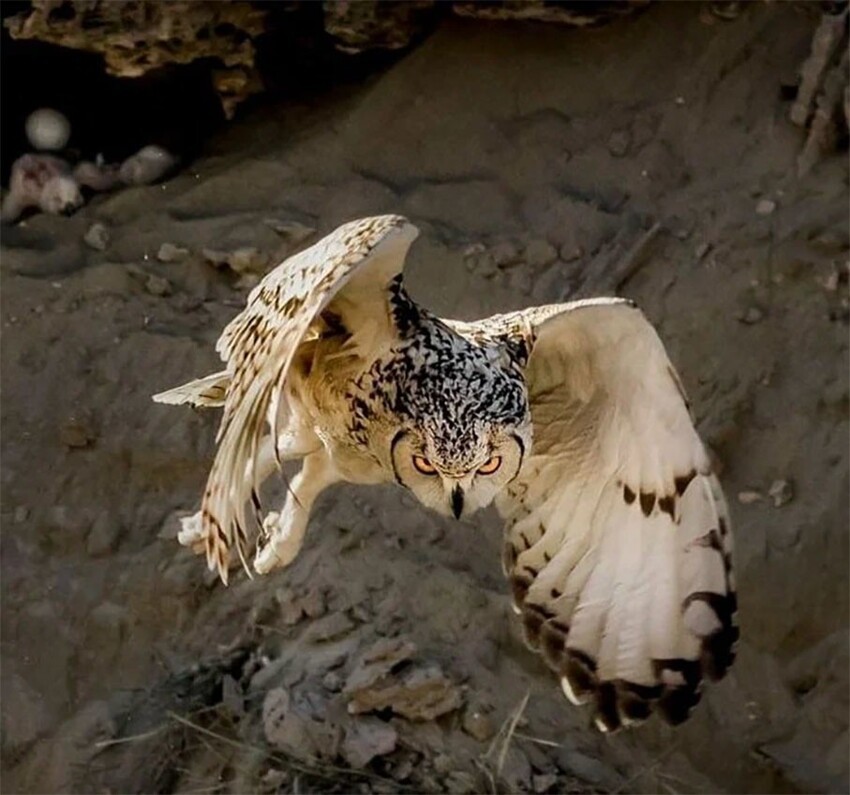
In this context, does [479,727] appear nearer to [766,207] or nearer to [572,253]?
[572,253]

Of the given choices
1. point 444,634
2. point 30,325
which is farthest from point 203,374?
point 444,634

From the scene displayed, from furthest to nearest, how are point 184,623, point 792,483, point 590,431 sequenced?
point 184,623 → point 792,483 → point 590,431

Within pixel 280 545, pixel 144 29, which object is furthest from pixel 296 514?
pixel 144 29

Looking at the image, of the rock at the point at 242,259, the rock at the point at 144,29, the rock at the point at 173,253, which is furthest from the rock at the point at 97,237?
the rock at the point at 144,29

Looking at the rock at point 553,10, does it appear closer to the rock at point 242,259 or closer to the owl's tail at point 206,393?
the rock at point 242,259

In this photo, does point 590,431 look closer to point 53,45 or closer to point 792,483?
point 792,483
